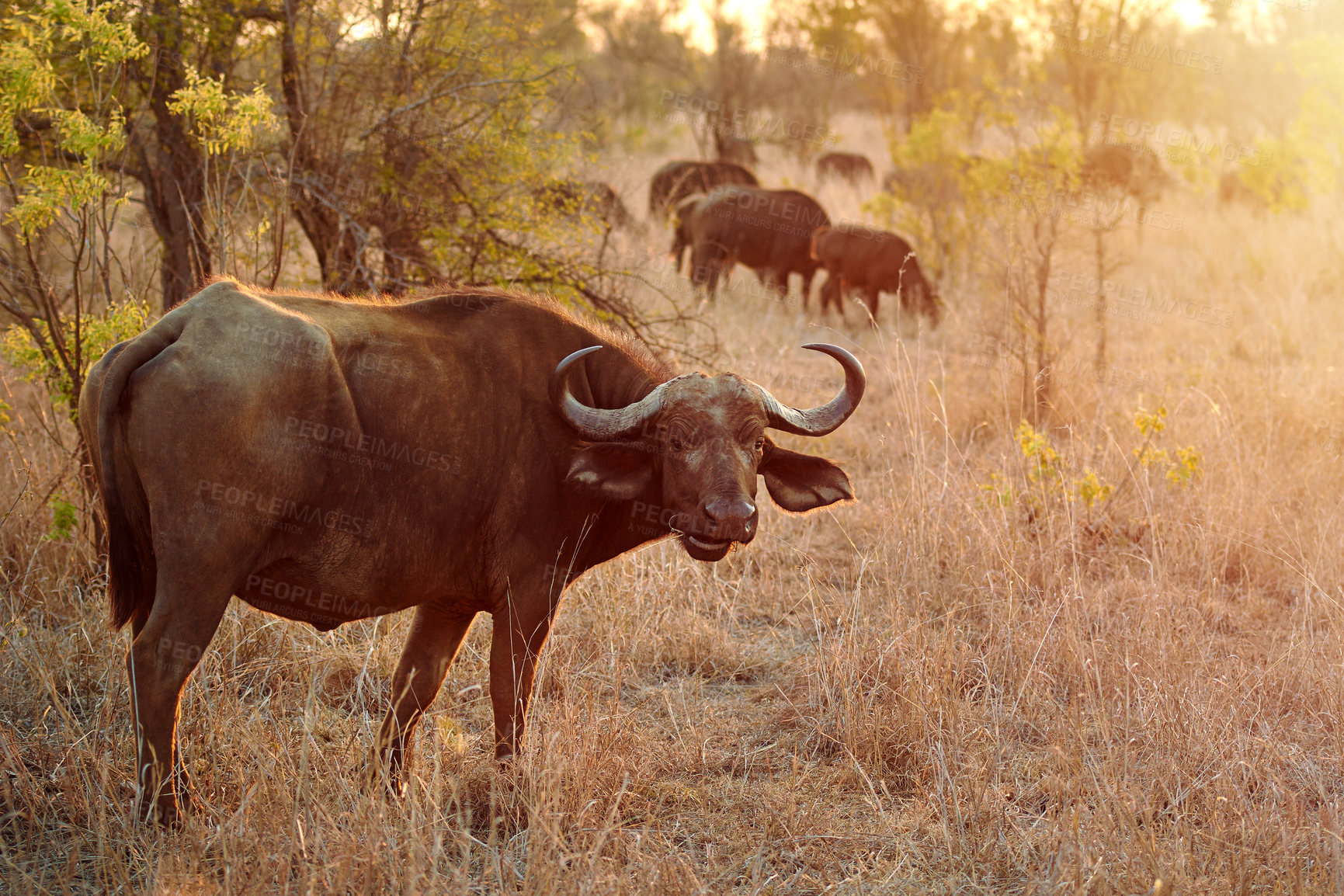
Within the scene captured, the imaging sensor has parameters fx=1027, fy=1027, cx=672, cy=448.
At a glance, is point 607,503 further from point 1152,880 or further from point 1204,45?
point 1204,45

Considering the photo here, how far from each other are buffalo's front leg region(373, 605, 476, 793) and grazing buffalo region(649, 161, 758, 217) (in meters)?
14.2

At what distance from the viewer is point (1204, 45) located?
2948cm

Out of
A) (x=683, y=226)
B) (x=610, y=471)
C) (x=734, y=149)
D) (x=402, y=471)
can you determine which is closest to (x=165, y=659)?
(x=402, y=471)

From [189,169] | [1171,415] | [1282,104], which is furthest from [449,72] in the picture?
[1282,104]

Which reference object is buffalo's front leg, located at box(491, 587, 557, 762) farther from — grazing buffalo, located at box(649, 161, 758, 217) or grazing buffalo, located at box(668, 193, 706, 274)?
grazing buffalo, located at box(649, 161, 758, 217)

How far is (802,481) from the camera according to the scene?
156 inches

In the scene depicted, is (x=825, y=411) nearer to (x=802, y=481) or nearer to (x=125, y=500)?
(x=802, y=481)

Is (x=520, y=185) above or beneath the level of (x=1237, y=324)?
above

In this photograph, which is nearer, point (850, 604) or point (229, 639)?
point (229, 639)

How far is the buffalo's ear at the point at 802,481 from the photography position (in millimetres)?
3916

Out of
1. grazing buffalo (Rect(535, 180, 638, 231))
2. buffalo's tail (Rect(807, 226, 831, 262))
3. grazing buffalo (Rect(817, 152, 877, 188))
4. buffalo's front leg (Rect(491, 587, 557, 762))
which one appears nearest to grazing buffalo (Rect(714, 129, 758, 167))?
grazing buffalo (Rect(817, 152, 877, 188))

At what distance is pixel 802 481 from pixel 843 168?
19781 mm

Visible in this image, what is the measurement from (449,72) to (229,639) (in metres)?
4.28

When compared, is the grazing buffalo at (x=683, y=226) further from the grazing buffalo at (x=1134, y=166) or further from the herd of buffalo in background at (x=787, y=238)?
the grazing buffalo at (x=1134, y=166)
